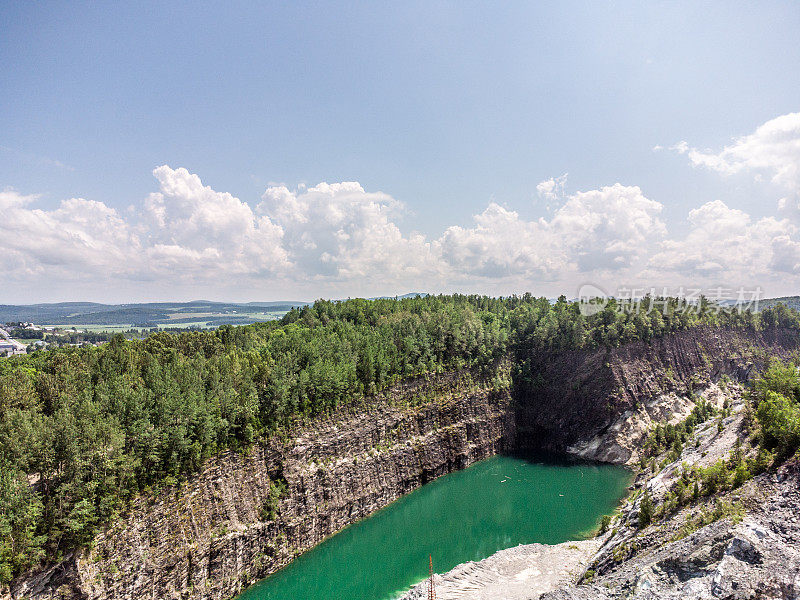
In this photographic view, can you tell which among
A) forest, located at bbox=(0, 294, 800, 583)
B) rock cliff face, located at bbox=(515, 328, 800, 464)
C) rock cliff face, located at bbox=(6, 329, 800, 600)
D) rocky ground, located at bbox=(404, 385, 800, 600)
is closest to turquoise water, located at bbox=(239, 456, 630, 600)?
rock cliff face, located at bbox=(6, 329, 800, 600)

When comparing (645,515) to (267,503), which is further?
(267,503)

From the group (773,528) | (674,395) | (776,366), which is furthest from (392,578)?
(674,395)

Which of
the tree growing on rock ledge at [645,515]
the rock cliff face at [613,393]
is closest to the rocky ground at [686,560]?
the tree growing on rock ledge at [645,515]

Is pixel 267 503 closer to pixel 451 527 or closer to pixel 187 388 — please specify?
pixel 187 388

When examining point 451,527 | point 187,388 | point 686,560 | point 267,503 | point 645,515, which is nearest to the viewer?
point 686,560

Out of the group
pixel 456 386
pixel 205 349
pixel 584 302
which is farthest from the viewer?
pixel 584 302

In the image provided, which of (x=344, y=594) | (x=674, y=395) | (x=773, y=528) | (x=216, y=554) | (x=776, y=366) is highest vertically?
(x=776, y=366)

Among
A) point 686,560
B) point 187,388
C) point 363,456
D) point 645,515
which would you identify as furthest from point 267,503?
point 686,560

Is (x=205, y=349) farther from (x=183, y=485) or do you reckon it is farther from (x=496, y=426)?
(x=496, y=426)
